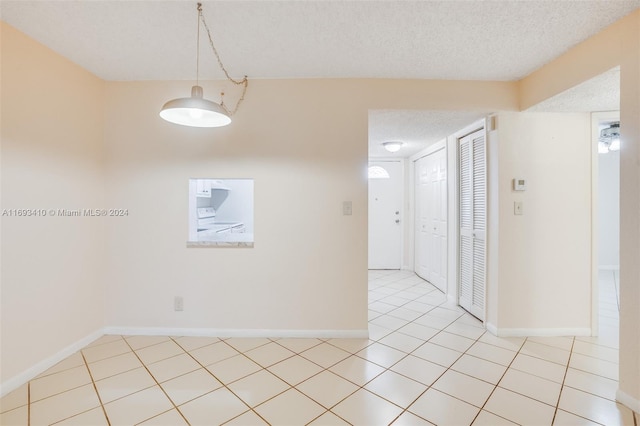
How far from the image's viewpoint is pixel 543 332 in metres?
2.64

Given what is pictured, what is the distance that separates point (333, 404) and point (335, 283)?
104 centimetres

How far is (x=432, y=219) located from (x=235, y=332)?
126 inches

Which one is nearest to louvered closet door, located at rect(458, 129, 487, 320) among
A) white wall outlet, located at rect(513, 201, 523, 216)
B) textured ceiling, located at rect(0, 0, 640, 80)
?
white wall outlet, located at rect(513, 201, 523, 216)

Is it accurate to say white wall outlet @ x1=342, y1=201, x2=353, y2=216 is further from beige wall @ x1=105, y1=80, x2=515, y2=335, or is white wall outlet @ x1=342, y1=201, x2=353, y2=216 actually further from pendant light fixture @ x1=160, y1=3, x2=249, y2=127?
pendant light fixture @ x1=160, y1=3, x2=249, y2=127

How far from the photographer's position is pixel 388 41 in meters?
2.03

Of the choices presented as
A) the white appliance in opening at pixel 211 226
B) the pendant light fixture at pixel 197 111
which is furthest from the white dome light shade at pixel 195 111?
the white appliance in opening at pixel 211 226

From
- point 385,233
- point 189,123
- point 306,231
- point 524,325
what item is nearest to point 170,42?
point 189,123

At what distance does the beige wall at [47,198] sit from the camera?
1889mm

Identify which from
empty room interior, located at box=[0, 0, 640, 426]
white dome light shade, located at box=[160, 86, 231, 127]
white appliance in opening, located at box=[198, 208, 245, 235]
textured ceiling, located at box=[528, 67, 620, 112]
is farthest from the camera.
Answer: white appliance in opening, located at box=[198, 208, 245, 235]

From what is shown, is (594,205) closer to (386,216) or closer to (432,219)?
(432,219)

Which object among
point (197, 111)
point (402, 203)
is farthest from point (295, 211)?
point (402, 203)

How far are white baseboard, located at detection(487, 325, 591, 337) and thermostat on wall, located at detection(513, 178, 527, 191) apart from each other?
1306 mm

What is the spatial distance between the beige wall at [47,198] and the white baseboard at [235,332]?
294mm

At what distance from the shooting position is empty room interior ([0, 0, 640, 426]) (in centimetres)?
174
